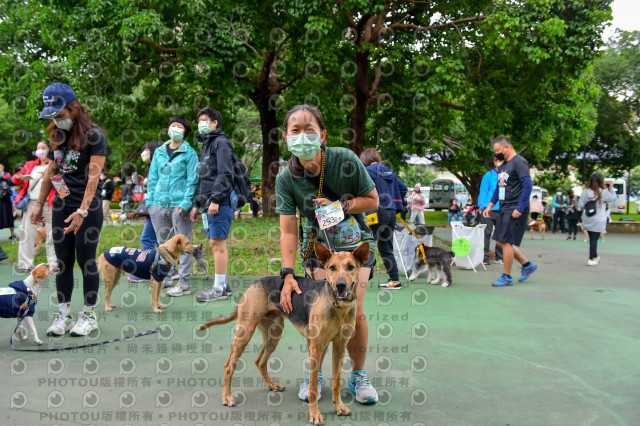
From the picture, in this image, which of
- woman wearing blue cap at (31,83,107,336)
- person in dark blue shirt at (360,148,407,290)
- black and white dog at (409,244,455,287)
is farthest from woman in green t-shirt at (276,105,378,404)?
black and white dog at (409,244,455,287)

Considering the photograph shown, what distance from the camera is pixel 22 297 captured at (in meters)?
4.66

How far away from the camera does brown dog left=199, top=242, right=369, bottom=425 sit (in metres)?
3.11

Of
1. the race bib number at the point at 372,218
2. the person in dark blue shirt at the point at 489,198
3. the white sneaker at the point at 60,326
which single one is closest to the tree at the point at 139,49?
the person in dark blue shirt at the point at 489,198

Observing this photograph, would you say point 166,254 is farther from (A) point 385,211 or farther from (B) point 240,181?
(A) point 385,211

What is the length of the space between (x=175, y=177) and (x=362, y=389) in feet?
14.4

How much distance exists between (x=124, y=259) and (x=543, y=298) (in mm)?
5596

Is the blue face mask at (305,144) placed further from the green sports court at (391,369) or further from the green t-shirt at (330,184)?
the green sports court at (391,369)

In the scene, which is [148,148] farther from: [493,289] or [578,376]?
[578,376]

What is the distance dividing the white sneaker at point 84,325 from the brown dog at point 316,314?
211 centimetres

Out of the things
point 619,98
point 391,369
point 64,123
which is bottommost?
point 391,369

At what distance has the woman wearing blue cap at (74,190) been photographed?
191 inches

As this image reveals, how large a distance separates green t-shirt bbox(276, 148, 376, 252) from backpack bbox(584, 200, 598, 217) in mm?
9268

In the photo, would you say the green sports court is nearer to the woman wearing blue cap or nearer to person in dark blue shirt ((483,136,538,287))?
the woman wearing blue cap

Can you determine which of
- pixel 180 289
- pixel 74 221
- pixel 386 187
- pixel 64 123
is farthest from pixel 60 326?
pixel 386 187
